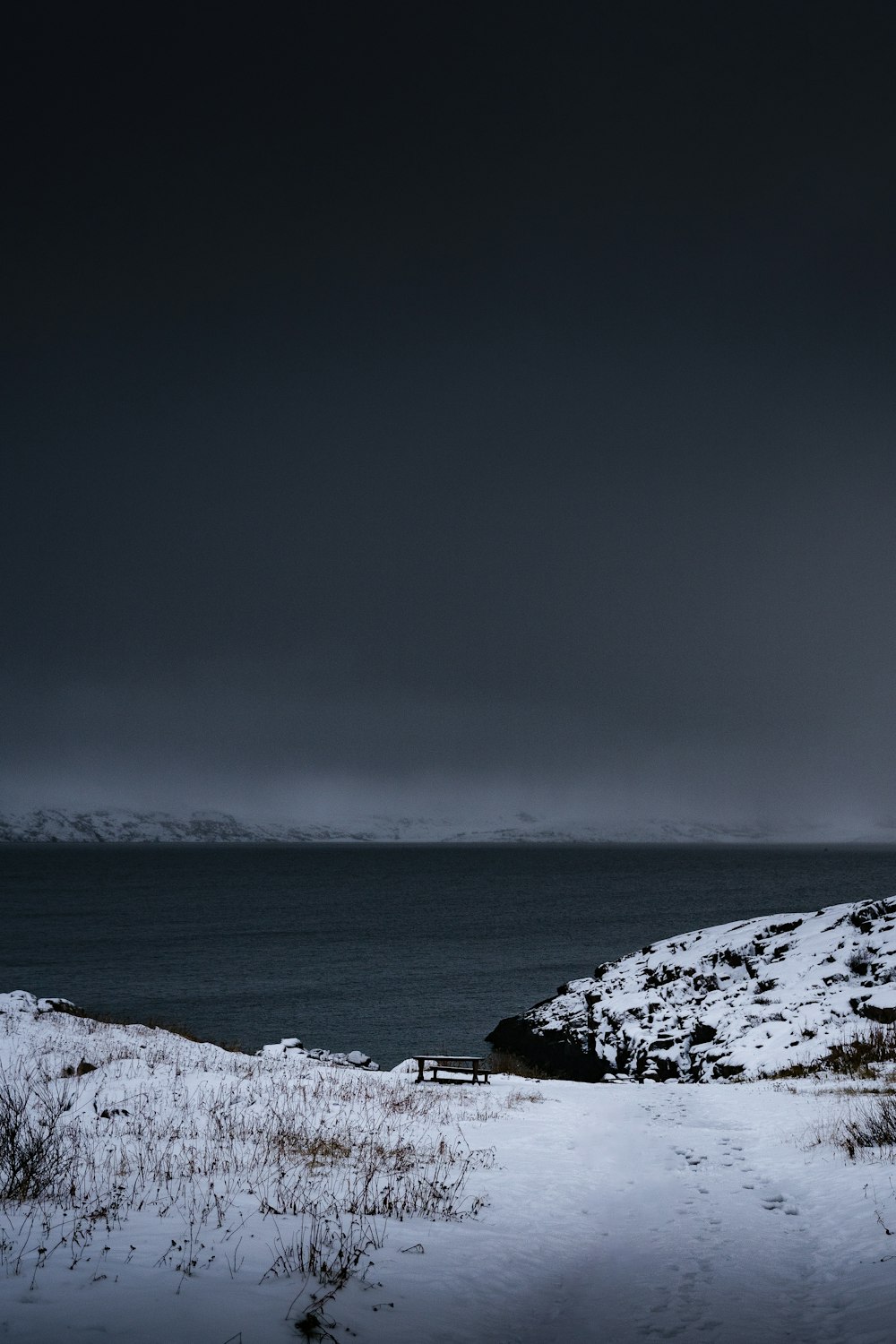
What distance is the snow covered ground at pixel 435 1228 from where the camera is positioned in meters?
5.54

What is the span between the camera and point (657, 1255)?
757cm

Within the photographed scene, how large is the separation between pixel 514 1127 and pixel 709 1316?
9327 millimetres

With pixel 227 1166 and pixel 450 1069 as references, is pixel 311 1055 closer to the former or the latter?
pixel 450 1069

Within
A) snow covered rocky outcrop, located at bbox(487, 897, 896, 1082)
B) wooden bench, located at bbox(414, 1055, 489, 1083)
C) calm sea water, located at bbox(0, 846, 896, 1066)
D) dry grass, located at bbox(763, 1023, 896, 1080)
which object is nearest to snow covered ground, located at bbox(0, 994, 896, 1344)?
dry grass, located at bbox(763, 1023, 896, 1080)

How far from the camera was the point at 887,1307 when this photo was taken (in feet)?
19.1

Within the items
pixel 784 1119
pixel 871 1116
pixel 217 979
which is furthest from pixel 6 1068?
pixel 217 979

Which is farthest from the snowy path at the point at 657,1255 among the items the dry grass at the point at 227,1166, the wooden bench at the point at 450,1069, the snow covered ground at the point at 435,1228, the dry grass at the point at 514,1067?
the dry grass at the point at 514,1067

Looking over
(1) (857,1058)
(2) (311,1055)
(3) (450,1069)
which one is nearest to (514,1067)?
(2) (311,1055)

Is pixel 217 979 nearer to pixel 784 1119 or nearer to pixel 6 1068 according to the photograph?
pixel 6 1068

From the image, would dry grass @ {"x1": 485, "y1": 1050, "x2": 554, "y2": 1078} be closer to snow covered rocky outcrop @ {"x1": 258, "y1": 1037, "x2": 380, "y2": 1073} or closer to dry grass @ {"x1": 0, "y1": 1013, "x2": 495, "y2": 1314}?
snow covered rocky outcrop @ {"x1": 258, "y1": 1037, "x2": 380, "y2": 1073}

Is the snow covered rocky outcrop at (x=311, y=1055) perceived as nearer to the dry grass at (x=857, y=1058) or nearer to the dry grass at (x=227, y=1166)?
the dry grass at (x=227, y=1166)

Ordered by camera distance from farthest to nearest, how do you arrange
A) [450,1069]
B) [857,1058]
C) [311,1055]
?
[311,1055] → [450,1069] → [857,1058]

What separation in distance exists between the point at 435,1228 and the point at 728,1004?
3108 cm

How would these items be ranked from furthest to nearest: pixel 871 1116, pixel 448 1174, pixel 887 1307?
pixel 871 1116, pixel 448 1174, pixel 887 1307
